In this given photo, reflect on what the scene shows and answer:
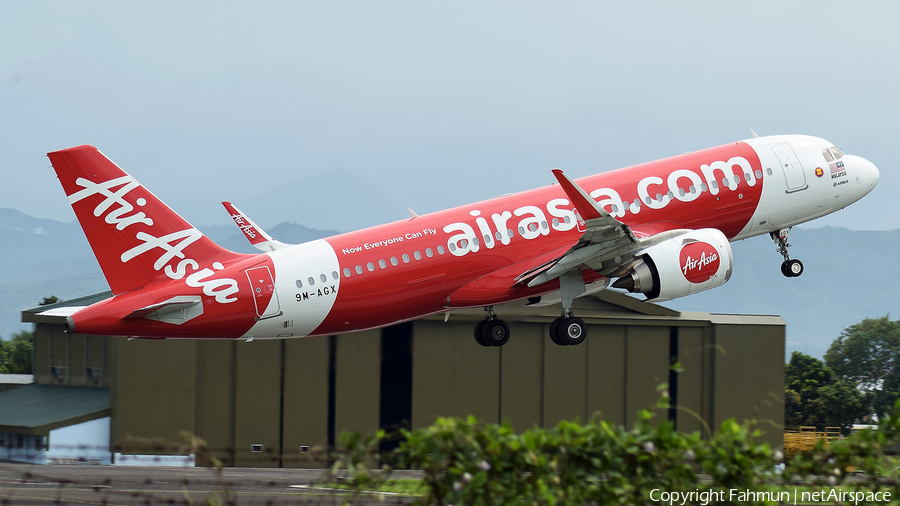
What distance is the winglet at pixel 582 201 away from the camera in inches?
1168

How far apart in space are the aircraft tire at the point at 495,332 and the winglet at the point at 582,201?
25.5ft

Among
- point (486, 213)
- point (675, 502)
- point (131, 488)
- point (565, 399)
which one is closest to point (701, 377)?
point (565, 399)

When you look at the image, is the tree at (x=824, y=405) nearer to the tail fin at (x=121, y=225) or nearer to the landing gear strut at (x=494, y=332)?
the landing gear strut at (x=494, y=332)

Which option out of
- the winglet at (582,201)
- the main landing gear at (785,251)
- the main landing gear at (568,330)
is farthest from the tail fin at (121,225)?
the main landing gear at (785,251)

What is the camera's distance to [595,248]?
32719mm

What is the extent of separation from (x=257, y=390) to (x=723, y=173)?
30023 millimetres

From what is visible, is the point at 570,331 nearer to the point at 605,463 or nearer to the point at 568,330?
the point at 568,330

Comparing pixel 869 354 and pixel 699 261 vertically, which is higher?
pixel 699 261

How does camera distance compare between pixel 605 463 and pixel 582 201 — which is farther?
pixel 582 201

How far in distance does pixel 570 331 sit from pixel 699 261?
18.1 feet

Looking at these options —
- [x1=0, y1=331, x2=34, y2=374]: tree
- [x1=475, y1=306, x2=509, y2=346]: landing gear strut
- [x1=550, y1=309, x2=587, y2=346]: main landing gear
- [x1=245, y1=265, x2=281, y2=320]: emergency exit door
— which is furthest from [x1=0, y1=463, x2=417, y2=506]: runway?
[x1=0, y1=331, x2=34, y2=374]: tree

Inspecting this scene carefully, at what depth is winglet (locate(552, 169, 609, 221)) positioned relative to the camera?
1168 inches

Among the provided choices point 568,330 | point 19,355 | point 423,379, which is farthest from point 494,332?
point 19,355

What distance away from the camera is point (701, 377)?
5903 centimetres
